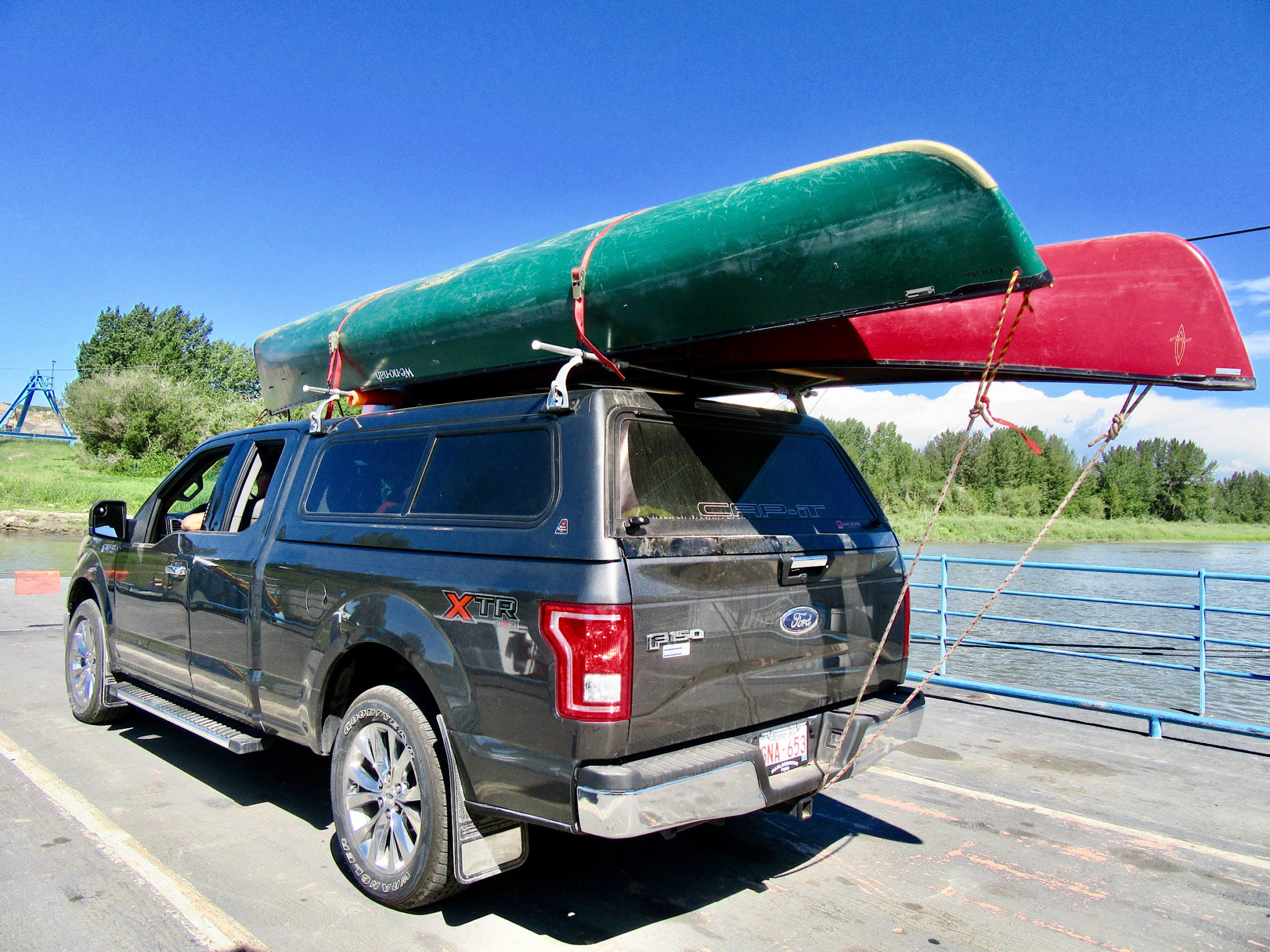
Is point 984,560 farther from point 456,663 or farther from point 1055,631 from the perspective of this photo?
point 1055,631

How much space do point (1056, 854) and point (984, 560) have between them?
398cm

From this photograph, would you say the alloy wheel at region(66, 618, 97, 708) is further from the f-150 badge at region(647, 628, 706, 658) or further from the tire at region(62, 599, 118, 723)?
the f-150 badge at region(647, 628, 706, 658)

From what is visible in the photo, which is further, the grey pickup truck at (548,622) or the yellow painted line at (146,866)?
the yellow painted line at (146,866)

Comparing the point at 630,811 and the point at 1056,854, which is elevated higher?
the point at 630,811

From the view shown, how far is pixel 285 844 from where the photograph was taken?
4.09 metres

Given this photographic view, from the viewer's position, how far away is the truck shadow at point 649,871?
341cm

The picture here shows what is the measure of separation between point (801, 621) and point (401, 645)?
1636 mm

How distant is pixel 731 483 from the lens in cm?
370

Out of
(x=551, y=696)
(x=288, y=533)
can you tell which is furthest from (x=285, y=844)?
(x=551, y=696)

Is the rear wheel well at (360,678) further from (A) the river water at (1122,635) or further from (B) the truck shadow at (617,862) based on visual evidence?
(A) the river water at (1122,635)

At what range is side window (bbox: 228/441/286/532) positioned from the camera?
483 centimetres

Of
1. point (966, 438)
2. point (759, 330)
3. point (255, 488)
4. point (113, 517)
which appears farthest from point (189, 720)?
point (966, 438)

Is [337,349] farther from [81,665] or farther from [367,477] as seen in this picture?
[81,665]

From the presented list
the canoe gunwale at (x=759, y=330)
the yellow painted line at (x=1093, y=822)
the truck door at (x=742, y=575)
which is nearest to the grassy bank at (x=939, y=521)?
the yellow painted line at (x=1093, y=822)
